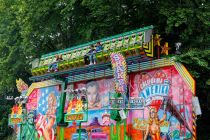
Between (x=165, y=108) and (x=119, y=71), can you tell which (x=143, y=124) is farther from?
(x=119, y=71)

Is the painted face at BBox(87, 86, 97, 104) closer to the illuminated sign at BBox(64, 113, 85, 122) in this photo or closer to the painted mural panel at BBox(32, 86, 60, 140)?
the painted mural panel at BBox(32, 86, 60, 140)

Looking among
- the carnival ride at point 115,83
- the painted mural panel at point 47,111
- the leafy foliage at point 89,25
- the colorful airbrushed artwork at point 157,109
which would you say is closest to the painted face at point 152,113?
the colorful airbrushed artwork at point 157,109

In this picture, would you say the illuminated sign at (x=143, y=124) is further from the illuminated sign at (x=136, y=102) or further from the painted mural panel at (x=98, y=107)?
the painted mural panel at (x=98, y=107)

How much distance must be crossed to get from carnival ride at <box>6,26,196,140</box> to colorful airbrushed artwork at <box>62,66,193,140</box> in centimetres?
3

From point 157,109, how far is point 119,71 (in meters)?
1.63

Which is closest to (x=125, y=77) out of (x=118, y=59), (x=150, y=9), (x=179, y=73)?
(x=118, y=59)

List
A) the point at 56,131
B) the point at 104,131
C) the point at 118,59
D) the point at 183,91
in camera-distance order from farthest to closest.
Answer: the point at 56,131 → the point at 104,131 → the point at 118,59 → the point at 183,91

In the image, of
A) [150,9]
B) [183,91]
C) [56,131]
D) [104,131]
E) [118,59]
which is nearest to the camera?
[183,91]

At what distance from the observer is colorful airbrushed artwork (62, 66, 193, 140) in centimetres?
1223

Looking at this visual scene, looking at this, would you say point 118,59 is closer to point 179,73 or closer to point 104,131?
point 179,73

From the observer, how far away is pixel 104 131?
48.6ft

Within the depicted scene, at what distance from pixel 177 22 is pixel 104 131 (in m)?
4.43

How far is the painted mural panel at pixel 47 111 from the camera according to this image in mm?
17256

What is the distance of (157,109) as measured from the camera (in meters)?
12.6
